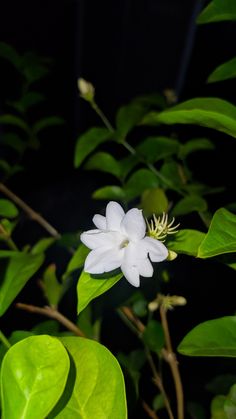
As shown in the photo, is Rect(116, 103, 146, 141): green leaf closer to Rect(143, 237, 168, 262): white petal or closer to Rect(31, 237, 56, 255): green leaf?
Rect(31, 237, 56, 255): green leaf

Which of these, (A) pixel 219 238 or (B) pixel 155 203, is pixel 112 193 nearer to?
(B) pixel 155 203

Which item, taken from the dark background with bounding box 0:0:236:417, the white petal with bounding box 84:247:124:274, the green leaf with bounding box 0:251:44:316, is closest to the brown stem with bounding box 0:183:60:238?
the green leaf with bounding box 0:251:44:316

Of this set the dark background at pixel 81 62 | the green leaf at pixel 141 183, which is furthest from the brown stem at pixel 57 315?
the dark background at pixel 81 62

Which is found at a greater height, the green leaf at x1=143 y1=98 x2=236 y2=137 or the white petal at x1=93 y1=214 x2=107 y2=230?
the green leaf at x1=143 y1=98 x2=236 y2=137

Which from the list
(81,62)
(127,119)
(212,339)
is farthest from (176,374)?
(81,62)

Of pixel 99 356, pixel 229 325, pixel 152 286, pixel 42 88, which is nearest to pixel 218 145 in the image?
pixel 152 286

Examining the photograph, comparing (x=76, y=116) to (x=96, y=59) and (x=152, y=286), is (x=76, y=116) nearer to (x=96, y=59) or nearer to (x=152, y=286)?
(x=96, y=59)
